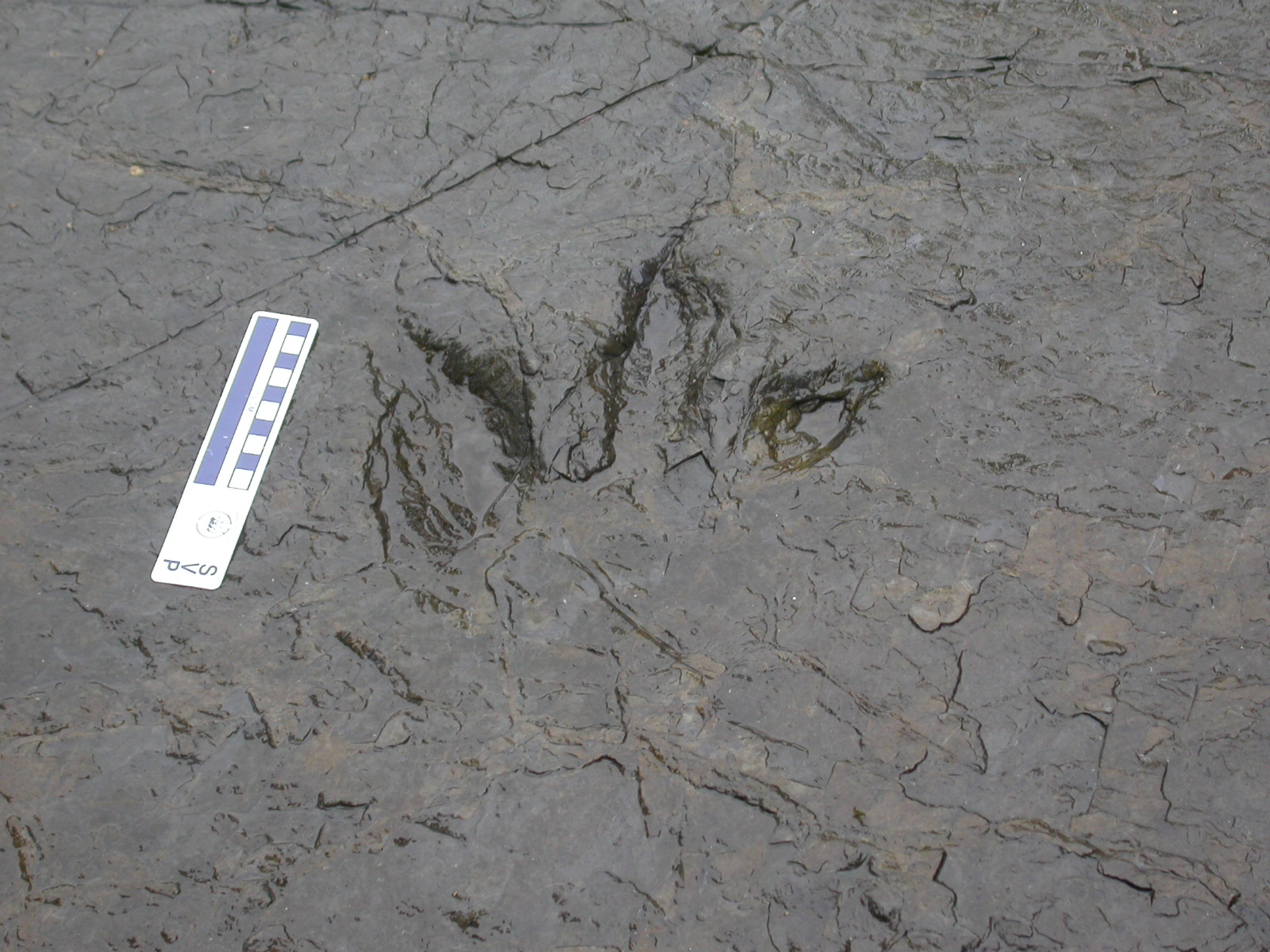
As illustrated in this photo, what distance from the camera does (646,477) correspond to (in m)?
2.12

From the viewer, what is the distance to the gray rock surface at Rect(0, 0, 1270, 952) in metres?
1.82

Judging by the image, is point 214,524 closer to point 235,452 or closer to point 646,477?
point 235,452

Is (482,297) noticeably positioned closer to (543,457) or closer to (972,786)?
(543,457)

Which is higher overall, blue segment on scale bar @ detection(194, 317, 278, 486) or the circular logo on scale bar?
blue segment on scale bar @ detection(194, 317, 278, 486)

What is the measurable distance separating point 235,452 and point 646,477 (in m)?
0.86

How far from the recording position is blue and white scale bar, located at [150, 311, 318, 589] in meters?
2.08

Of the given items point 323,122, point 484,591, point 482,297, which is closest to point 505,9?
point 323,122

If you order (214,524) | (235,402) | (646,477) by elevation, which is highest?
(646,477)

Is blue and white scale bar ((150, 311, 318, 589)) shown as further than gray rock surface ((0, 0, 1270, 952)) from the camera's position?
Yes

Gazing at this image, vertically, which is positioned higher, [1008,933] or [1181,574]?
[1181,574]

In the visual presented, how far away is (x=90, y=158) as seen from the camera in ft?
8.18

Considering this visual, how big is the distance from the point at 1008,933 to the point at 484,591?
3.59 feet

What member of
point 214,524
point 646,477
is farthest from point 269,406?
point 646,477

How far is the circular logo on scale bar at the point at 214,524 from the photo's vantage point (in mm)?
2105
